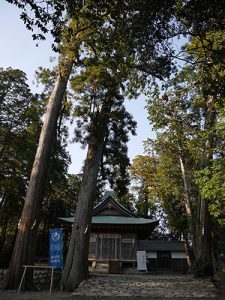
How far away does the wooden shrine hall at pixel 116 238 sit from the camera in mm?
19234

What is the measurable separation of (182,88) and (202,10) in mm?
5507

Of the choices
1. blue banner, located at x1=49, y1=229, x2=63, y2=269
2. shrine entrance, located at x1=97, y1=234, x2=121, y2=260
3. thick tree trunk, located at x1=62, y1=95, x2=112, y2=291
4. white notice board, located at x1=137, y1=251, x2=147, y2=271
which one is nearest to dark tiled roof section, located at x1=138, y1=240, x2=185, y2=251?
shrine entrance, located at x1=97, y1=234, x2=121, y2=260

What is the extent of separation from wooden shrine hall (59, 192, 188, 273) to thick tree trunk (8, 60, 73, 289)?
360 inches

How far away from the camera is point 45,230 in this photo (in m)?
32.4

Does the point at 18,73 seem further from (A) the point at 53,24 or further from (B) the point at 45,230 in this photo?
(B) the point at 45,230

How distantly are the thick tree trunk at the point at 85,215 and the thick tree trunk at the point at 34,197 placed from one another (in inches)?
55.2

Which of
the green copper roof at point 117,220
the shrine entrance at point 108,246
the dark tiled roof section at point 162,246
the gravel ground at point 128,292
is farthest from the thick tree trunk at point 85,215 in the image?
the dark tiled roof section at point 162,246

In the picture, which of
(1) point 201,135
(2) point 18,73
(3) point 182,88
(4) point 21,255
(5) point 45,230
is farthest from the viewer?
(5) point 45,230

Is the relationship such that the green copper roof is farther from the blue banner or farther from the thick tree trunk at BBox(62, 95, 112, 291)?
the blue banner

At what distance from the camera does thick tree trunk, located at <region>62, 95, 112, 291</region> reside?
10.1 meters

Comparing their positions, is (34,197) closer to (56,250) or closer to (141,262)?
(56,250)

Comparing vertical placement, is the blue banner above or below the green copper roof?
below

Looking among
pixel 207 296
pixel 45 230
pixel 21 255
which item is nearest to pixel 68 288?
pixel 21 255

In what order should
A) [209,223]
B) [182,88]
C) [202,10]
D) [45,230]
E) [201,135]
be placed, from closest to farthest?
[202,10] → [182,88] → [201,135] → [209,223] → [45,230]
